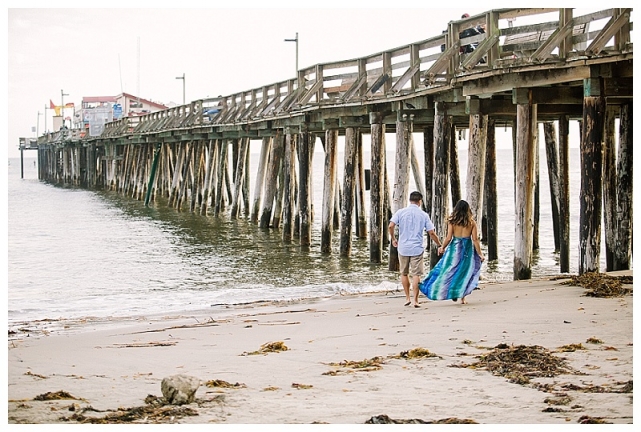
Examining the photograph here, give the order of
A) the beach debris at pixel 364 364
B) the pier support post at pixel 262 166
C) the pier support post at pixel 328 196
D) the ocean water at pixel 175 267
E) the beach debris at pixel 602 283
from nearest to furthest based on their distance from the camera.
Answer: the beach debris at pixel 364 364, the beach debris at pixel 602 283, the ocean water at pixel 175 267, the pier support post at pixel 328 196, the pier support post at pixel 262 166

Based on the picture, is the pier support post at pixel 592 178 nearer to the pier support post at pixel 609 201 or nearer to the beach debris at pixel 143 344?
the pier support post at pixel 609 201

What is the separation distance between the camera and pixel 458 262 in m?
10.3

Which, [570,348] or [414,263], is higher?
[414,263]

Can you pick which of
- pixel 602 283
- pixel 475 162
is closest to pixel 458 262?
pixel 602 283

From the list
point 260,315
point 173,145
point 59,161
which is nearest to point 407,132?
point 260,315

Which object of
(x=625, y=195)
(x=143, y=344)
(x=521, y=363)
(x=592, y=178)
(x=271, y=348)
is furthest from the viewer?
(x=625, y=195)

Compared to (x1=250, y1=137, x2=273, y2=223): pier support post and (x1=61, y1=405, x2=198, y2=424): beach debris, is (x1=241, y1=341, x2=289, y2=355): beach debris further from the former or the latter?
(x1=250, y1=137, x2=273, y2=223): pier support post

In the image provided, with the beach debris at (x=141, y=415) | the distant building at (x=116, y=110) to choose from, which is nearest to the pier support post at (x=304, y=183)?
the beach debris at (x=141, y=415)

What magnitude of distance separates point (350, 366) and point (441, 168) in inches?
333

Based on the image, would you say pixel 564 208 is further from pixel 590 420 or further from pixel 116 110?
pixel 116 110

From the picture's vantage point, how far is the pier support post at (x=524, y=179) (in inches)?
501

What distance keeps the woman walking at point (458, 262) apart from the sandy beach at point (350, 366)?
24 centimetres

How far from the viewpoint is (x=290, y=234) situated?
22.7m
